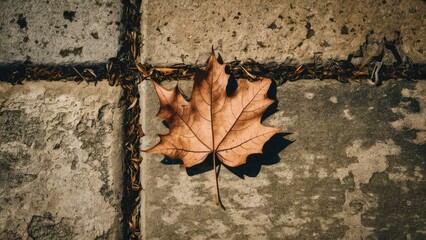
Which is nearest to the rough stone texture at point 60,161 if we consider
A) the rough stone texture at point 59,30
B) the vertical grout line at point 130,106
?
the vertical grout line at point 130,106

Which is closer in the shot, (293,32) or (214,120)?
(214,120)

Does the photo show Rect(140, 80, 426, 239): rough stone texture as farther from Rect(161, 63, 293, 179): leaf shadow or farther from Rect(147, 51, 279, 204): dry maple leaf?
Rect(147, 51, 279, 204): dry maple leaf

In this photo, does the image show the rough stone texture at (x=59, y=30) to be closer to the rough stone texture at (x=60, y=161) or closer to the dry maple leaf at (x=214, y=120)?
the rough stone texture at (x=60, y=161)

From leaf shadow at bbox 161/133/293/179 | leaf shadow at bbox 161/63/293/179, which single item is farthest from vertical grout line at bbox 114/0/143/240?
leaf shadow at bbox 161/133/293/179

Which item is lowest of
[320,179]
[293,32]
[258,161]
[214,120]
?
[320,179]

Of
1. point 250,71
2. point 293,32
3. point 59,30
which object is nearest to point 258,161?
point 250,71

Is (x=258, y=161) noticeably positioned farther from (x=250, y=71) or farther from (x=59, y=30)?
(x=59, y=30)

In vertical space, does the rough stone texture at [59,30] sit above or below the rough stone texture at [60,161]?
above
